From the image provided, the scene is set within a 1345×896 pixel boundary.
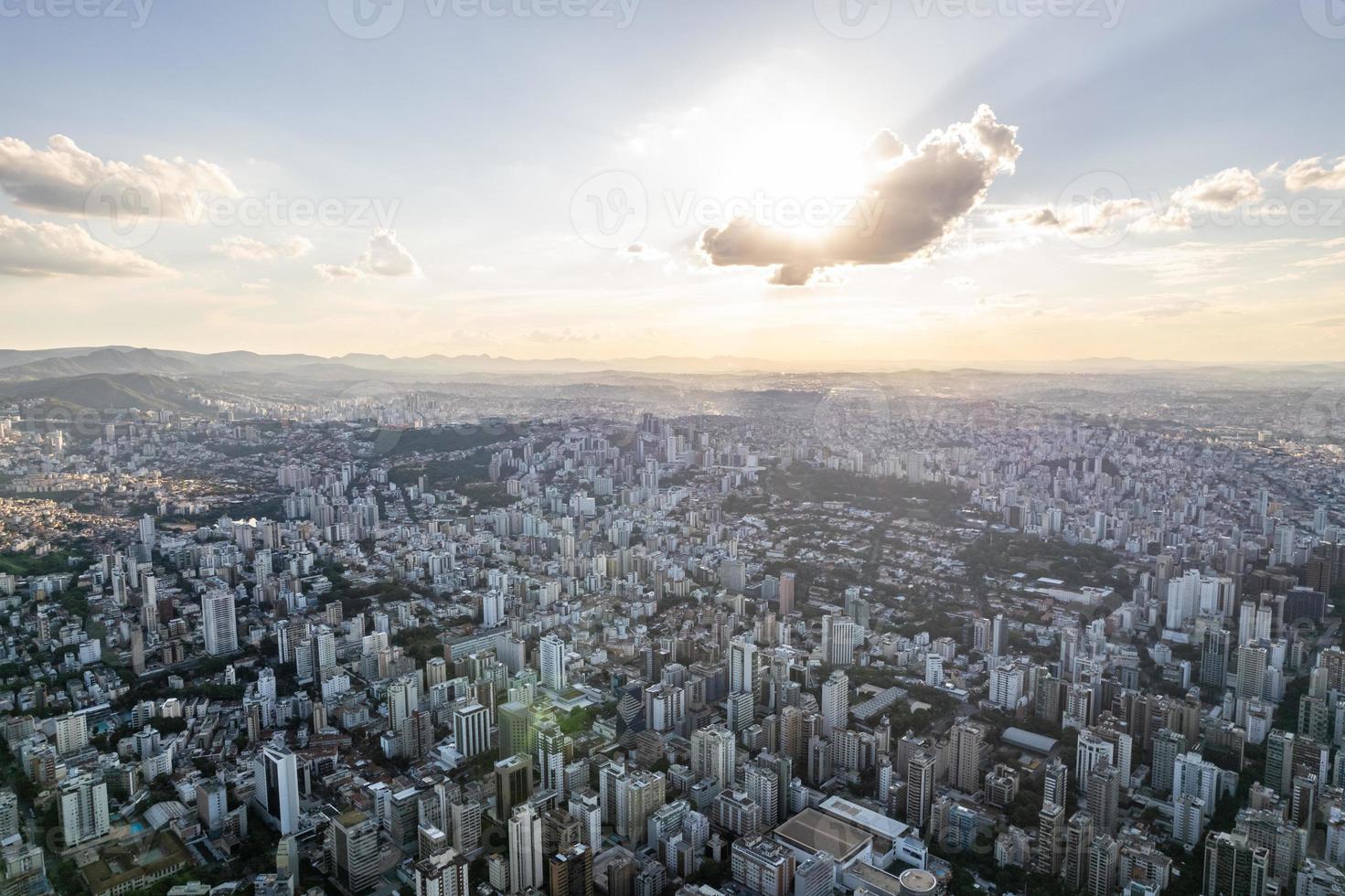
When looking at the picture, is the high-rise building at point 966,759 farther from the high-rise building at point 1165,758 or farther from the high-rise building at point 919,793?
the high-rise building at point 1165,758

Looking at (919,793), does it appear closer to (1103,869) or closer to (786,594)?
(1103,869)

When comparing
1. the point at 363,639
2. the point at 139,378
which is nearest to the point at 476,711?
the point at 363,639

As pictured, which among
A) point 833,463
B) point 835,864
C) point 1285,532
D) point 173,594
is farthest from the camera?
point 833,463

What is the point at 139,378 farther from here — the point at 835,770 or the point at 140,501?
the point at 835,770

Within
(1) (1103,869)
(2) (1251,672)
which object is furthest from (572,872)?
(2) (1251,672)

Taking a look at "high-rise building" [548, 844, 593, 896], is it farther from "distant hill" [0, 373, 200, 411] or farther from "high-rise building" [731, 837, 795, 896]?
"distant hill" [0, 373, 200, 411]

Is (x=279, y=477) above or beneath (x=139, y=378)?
beneath

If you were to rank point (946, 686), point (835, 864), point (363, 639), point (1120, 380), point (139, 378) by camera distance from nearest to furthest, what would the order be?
point (835, 864) → point (946, 686) → point (363, 639) → point (139, 378) → point (1120, 380)
